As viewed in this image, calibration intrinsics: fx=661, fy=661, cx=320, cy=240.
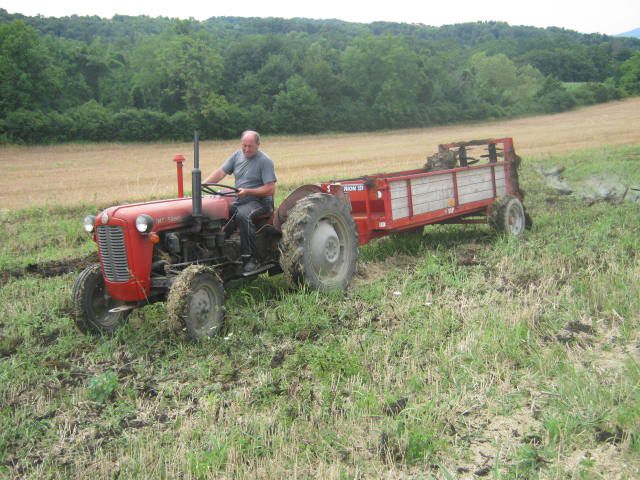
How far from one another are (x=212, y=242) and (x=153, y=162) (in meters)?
23.6

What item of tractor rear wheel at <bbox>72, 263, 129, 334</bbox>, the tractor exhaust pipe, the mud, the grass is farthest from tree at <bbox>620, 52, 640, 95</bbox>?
tractor rear wheel at <bbox>72, 263, 129, 334</bbox>

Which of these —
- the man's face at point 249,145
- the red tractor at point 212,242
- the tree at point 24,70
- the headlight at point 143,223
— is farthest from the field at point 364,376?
the tree at point 24,70

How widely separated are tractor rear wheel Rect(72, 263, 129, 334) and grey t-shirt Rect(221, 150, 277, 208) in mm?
1649

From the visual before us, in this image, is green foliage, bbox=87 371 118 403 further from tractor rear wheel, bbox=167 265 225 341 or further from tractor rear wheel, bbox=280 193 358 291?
tractor rear wheel, bbox=280 193 358 291

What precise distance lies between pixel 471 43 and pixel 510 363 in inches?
4563

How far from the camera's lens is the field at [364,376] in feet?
11.2

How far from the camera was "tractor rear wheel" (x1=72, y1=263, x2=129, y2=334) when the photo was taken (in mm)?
5586

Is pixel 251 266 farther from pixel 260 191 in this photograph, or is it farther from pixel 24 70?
pixel 24 70

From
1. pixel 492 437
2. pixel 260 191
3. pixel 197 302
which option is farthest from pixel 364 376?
pixel 260 191

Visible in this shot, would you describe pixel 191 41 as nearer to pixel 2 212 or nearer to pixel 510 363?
pixel 2 212

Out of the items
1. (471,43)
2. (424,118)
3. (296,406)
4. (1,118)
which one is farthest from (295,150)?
(471,43)

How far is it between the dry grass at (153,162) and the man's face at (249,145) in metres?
9.23

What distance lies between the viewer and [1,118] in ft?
120

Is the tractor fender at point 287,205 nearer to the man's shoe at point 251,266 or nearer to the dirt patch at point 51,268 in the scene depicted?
the man's shoe at point 251,266
